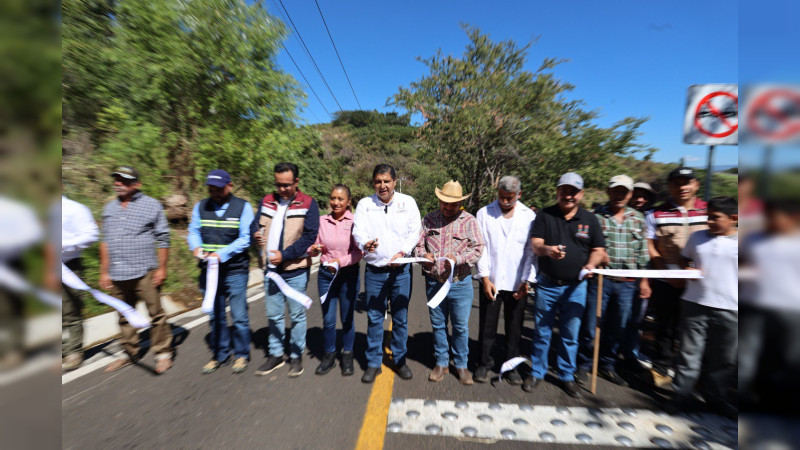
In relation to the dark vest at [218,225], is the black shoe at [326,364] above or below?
below

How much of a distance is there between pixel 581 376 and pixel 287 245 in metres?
3.14

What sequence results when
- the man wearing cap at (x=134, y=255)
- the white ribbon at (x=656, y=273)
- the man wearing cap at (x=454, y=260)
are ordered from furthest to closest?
the man wearing cap at (x=134, y=255) → the man wearing cap at (x=454, y=260) → the white ribbon at (x=656, y=273)

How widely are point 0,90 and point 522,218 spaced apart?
3.52 m

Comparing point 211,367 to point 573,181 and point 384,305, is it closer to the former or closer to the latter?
point 384,305

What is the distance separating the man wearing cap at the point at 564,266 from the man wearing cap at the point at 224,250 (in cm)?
281

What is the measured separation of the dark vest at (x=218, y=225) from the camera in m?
3.51

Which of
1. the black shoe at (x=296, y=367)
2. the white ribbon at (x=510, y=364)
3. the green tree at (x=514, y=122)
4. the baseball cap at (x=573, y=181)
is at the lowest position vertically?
the black shoe at (x=296, y=367)

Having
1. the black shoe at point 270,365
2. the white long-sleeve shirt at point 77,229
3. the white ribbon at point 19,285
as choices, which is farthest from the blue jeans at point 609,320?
the white long-sleeve shirt at point 77,229

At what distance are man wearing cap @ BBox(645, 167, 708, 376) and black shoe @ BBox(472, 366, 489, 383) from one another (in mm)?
1680

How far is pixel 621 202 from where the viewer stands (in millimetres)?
3750

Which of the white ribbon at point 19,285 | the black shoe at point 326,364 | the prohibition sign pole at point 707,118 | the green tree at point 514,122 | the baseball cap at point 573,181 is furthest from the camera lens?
the green tree at point 514,122

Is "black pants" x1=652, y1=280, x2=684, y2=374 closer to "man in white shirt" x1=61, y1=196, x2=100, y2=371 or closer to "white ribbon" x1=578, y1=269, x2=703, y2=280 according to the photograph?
"white ribbon" x1=578, y1=269, x2=703, y2=280

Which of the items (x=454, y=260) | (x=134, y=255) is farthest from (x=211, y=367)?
(x=454, y=260)

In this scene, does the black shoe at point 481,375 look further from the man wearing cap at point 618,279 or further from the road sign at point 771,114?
the road sign at point 771,114
